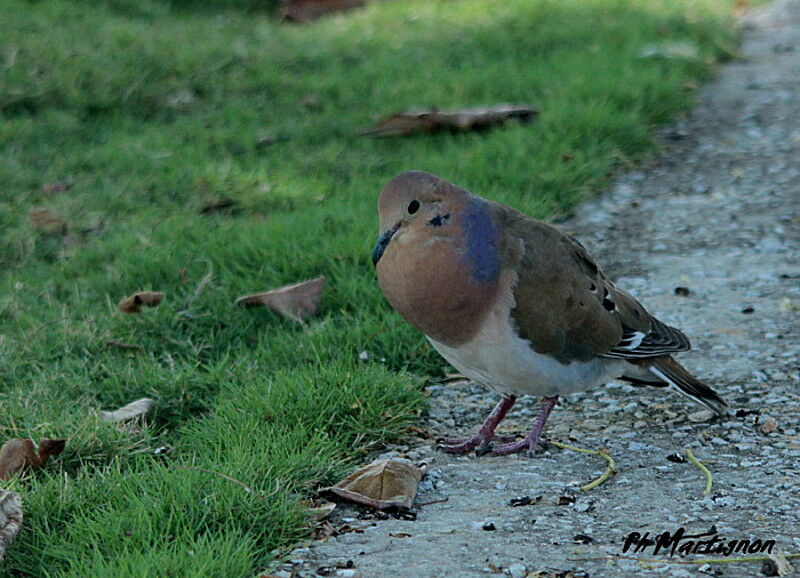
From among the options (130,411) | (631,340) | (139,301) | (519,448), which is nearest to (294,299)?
(139,301)

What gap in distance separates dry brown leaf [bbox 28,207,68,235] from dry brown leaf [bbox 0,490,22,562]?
2.74 meters

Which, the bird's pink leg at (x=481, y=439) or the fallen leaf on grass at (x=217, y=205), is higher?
the fallen leaf on grass at (x=217, y=205)

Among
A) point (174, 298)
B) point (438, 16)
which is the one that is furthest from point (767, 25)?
point (174, 298)

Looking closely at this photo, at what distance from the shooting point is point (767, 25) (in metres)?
9.23

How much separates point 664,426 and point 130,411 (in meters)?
1.80

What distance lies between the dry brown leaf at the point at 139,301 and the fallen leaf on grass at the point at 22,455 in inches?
47.3

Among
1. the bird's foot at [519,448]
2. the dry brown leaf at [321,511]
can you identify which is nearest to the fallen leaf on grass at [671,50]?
the bird's foot at [519,448]

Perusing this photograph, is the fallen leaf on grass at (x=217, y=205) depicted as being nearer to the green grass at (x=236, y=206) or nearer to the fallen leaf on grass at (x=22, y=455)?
the green grass at (x=236, y=206)

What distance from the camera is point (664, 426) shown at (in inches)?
154

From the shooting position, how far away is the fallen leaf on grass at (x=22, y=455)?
350 centimetres

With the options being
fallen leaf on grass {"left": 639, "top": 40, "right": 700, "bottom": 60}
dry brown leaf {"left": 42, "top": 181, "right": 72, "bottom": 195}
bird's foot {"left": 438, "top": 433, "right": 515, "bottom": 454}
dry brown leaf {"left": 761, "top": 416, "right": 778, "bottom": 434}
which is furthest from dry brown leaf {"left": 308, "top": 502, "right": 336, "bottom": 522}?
fallen leaf on grass {"left": 639, "top": 40, "right": 700, "bottom": 60}

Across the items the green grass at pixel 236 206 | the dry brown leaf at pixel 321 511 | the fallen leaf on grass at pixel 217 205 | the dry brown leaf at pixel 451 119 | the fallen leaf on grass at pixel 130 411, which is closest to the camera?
the dry brown leaf at pixel 321 511

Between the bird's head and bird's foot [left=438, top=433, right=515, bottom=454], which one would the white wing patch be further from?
the bird's head

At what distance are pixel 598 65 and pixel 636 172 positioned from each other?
3.79 ft
